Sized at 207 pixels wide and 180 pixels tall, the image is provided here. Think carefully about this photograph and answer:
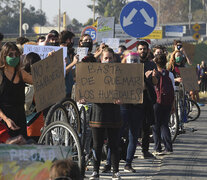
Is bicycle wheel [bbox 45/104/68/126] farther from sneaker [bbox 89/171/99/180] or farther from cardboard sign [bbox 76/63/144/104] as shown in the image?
sneaker [bbox 89/171/99/180]

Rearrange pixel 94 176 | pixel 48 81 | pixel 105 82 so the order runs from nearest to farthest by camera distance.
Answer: pixel 48 81
pixel 94 176
pixel 105 82

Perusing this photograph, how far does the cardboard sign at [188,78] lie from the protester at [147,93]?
12.5ft

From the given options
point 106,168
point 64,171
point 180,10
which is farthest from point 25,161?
point 180,10

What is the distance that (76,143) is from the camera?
6621 mm

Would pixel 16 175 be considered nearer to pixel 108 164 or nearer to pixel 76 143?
pixel 76 143

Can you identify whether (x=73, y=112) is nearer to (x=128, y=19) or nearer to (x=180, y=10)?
(x=128, y=19)

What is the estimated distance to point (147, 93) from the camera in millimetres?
9422

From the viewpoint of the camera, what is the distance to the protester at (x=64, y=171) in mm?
3805

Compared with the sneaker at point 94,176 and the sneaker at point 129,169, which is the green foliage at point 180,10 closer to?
the sneaker at point 129,169

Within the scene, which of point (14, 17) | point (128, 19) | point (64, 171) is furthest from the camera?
point (14, 17)

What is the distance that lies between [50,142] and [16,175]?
2317mm

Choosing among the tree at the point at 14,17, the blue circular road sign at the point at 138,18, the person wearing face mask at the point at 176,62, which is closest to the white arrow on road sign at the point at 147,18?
the blue circular road sign at the point at 138,18

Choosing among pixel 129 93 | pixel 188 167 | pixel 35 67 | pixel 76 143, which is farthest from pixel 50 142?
pixel 188 167

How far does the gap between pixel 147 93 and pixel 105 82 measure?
1.55 metres
